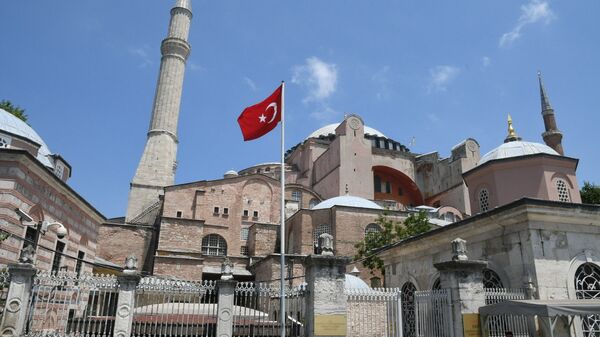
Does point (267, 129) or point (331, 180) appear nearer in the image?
point (267, 129)

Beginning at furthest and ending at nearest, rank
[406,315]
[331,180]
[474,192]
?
[331,180] → [474,192] → [406,315]

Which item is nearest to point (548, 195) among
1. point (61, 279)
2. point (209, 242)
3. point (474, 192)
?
point (474, 192)

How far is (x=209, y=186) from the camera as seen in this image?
1240 inches

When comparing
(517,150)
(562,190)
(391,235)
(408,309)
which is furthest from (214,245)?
(562,190)

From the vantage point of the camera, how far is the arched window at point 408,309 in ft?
38.9

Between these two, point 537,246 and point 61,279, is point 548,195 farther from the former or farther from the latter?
point 61,279

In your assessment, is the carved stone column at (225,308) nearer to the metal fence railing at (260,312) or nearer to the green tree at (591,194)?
the metal fence railing at (260,312)

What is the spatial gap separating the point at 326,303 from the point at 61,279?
16.5ft

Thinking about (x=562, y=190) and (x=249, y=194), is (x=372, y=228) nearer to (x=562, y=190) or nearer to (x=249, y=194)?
(x=249, y=194)

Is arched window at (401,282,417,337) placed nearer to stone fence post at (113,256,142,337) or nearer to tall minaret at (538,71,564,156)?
stone fence post at (113,256,142,337)

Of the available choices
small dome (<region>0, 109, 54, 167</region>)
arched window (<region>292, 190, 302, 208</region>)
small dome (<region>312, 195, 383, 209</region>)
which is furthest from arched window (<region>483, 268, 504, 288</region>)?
arched window (<region>292, 190, 302, 208</region>)

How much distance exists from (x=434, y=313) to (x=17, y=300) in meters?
8.31

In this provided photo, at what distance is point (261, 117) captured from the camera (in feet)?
35.0

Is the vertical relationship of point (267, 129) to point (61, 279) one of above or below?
above
